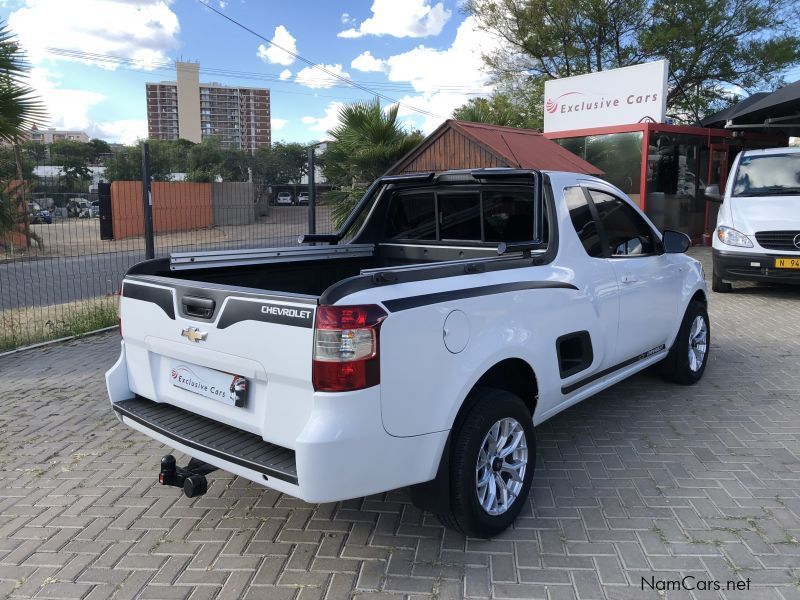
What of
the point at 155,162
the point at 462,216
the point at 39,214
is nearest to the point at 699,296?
the point at 462,216

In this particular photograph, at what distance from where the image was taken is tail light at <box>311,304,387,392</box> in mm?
2535

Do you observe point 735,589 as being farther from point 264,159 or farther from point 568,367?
point 264,159

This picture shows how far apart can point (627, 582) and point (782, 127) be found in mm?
17756

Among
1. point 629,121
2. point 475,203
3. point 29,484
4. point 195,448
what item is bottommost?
point 29,484

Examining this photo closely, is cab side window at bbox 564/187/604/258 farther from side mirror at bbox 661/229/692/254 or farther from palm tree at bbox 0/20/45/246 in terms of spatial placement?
palm tree at bbox 0/20/45/246

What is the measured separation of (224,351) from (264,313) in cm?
34

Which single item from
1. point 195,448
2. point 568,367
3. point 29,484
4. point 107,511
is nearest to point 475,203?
point 568,367

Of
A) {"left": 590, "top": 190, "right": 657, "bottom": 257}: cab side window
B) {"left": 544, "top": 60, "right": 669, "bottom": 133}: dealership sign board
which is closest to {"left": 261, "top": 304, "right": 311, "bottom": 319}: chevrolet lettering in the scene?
{"left": 590, "top": 190, "right": 657, "bottom": 257}: cab side window

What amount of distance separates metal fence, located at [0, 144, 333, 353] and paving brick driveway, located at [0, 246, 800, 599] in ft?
12.3

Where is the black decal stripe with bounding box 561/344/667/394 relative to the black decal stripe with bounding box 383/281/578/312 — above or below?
below

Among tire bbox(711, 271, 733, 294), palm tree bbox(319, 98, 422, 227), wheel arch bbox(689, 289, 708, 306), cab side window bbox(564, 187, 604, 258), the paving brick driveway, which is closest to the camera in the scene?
the paving brick driveway

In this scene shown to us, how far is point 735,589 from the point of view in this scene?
2.79 m

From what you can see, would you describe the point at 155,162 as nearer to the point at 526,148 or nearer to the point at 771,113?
the point at 526,148

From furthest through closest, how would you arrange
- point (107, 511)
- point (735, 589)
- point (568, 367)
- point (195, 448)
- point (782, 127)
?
point (782, 127), point (568, 367), point (107, 511), point (195, 448), point (735, 589)
